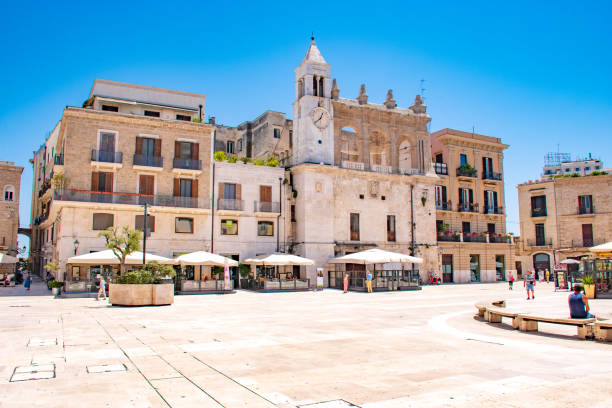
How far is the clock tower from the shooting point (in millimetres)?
39062

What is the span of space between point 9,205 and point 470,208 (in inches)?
1928

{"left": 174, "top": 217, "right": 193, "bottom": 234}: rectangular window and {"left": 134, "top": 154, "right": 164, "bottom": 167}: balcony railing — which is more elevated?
{"left": 134, "top": 154, "right": 164, "bottom": 167}: balcony railing

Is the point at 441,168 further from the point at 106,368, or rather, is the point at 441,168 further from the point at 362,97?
the point at 106,368

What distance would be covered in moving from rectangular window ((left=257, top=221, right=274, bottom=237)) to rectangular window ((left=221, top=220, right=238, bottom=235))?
186 centimetres

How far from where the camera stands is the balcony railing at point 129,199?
30716mm

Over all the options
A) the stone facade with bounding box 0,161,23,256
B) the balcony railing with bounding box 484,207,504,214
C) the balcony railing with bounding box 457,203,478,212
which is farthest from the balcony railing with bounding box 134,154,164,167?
the balcony railing with bounding box 484,207,504,214

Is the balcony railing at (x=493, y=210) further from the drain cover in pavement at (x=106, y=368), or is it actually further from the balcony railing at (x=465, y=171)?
the drain cover in pavement at (x=106, y=368)

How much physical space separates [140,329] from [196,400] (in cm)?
728

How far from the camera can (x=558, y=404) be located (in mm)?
5914

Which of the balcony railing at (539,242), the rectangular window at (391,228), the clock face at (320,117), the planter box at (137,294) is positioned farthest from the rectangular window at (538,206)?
the planter box at (137,294)

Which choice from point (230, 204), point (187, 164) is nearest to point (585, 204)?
point (230, 204)

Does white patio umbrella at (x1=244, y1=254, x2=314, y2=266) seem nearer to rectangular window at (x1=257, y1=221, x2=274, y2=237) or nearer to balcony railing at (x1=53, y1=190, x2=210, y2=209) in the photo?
rectangular window at (x1=257, y1=221, x2=274, y2=237)

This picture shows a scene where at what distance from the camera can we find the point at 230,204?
35.8 m

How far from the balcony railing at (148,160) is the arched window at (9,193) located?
29.3m
